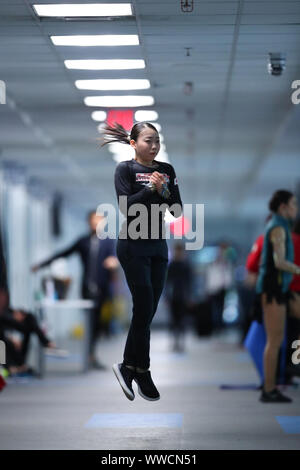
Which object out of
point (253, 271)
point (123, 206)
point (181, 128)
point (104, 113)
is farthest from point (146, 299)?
point (181, 128)

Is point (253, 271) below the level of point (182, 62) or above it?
below

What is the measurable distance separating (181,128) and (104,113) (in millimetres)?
2110

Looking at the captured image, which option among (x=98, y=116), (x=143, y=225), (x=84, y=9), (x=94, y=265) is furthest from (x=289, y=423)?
(x=98, y=116)

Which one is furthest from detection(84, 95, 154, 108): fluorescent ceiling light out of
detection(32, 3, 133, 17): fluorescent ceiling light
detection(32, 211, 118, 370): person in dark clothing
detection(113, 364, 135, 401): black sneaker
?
detection(113, 364, 135, 401): black sneaker

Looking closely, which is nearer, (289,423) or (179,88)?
(289,423)

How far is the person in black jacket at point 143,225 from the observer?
4.39m

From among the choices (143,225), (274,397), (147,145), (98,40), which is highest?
(98,40)

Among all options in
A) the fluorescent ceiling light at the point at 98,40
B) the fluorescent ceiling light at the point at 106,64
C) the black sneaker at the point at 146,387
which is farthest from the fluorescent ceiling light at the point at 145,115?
the black sneaker at the point at 146,387

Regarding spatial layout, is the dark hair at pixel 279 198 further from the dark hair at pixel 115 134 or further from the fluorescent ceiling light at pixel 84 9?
the dark hair at pixel 115 134

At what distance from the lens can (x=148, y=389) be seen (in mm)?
4582

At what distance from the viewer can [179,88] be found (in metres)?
8.49

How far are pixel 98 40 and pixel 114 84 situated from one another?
29.4 inches

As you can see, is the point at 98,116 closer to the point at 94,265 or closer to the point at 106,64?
the point at 94,265
